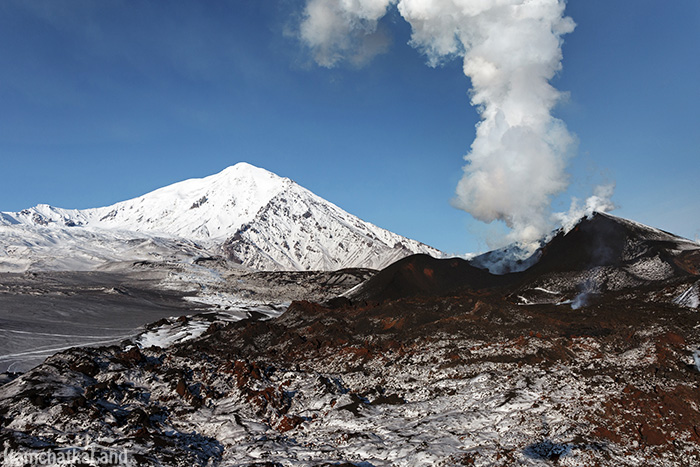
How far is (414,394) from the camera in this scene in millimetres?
25422

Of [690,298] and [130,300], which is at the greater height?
[130,300]

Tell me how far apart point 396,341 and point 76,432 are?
22.3m

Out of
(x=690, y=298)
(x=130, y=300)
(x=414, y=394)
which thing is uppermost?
(x=130, y=300)

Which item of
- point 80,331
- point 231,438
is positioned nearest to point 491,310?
point 231,438

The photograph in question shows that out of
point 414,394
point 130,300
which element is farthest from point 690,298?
point 130,300

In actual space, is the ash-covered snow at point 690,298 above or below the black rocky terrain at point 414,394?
above

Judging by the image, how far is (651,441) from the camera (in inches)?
668

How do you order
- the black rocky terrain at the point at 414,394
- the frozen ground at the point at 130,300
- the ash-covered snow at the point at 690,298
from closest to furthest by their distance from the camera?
the black rocky terrain at the point at 414,394 → the ash-covered snow at the point at 690,298 → the frozen ground at the point at 130,300

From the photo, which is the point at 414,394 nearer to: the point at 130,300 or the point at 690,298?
the point at 690,298

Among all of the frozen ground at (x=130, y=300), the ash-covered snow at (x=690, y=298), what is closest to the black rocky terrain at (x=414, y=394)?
the ash-covered snow at (x=690, y=298)

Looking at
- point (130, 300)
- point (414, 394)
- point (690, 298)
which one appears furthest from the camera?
point (130, 300)

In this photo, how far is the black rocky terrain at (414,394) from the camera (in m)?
17.6

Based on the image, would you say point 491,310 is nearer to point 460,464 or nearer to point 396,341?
point 396,341

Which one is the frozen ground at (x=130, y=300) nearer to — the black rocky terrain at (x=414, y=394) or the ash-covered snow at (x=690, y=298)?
the black rocky terrain at (x=414, y=394)
